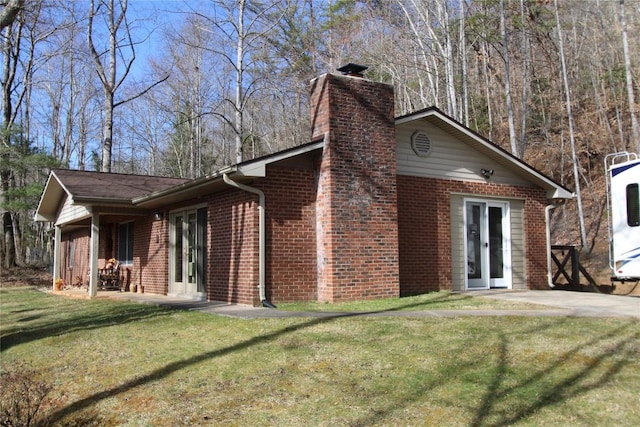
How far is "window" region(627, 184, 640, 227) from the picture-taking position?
10.4 m

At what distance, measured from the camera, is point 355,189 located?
411 inches

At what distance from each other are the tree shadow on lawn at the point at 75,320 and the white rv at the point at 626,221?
8.45m

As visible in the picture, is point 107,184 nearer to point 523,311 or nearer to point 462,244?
point 462,244

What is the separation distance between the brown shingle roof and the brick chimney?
6043 millimetres

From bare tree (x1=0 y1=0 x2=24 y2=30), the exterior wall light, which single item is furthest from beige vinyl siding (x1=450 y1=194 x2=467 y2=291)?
bare tree (x1=0 y1=0 x2=24 y2=30)

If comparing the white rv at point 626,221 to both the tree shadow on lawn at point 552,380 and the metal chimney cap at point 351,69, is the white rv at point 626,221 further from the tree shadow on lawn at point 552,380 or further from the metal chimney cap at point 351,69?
the metal chimney cap at point 351,69

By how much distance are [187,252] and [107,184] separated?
3.88 meters

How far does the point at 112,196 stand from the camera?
13719 millimetres

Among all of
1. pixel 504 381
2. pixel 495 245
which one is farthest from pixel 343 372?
pixel 495 245

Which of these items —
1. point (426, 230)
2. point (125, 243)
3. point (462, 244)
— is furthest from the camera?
point (125, 243)

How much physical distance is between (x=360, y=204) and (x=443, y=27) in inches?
477

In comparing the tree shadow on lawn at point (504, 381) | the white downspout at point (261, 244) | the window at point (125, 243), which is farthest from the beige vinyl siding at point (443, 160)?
the window at point (125, 243)

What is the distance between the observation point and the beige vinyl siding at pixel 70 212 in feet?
49.6

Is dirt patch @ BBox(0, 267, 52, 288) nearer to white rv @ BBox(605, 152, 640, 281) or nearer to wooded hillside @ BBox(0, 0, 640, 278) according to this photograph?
wooded hillside @ BBox(0, 0, 640, 278)
